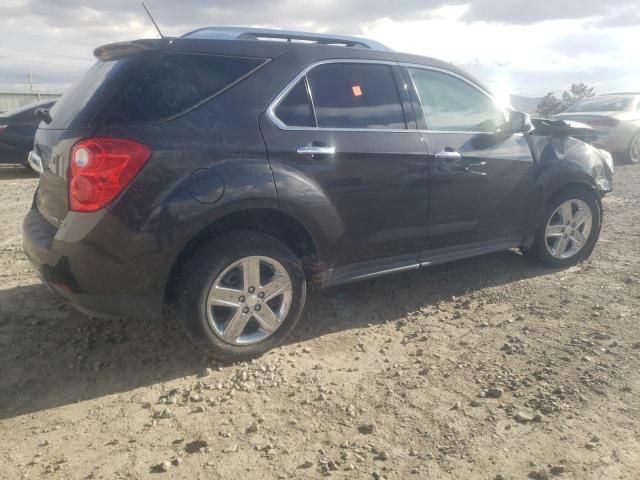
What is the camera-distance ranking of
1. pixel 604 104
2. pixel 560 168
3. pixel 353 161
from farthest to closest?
1. pixel 604 104
2. pixel 560 168
3. pixel 353 161

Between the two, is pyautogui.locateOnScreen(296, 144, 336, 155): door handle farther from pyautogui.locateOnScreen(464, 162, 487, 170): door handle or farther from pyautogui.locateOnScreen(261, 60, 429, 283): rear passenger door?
pyautogui.locateOnScreen(464, 162, 487, 170): door handle

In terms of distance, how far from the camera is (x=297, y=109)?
3.11 metres

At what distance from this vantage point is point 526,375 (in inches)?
117

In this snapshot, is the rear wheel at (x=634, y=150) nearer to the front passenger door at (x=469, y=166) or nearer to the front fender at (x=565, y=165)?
the front fender at (x=565, y=165)

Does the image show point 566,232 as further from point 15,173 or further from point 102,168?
point 15,173

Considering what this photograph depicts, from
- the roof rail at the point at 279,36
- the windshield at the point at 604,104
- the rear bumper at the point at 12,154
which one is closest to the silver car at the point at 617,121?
the windshield at the point at 604,104

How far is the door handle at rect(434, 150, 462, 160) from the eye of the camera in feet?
12.0

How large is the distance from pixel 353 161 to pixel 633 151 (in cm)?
1008

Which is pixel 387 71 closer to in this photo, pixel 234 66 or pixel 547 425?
pixel 234 66

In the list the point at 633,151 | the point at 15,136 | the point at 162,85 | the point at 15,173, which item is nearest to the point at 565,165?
the point at 162,85

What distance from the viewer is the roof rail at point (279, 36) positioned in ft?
10.3

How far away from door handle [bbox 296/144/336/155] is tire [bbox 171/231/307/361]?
0.54 metres

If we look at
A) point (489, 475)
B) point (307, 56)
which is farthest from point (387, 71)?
point (489, 475)

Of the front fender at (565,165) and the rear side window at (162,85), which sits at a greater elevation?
the rear side window at (162,85)
